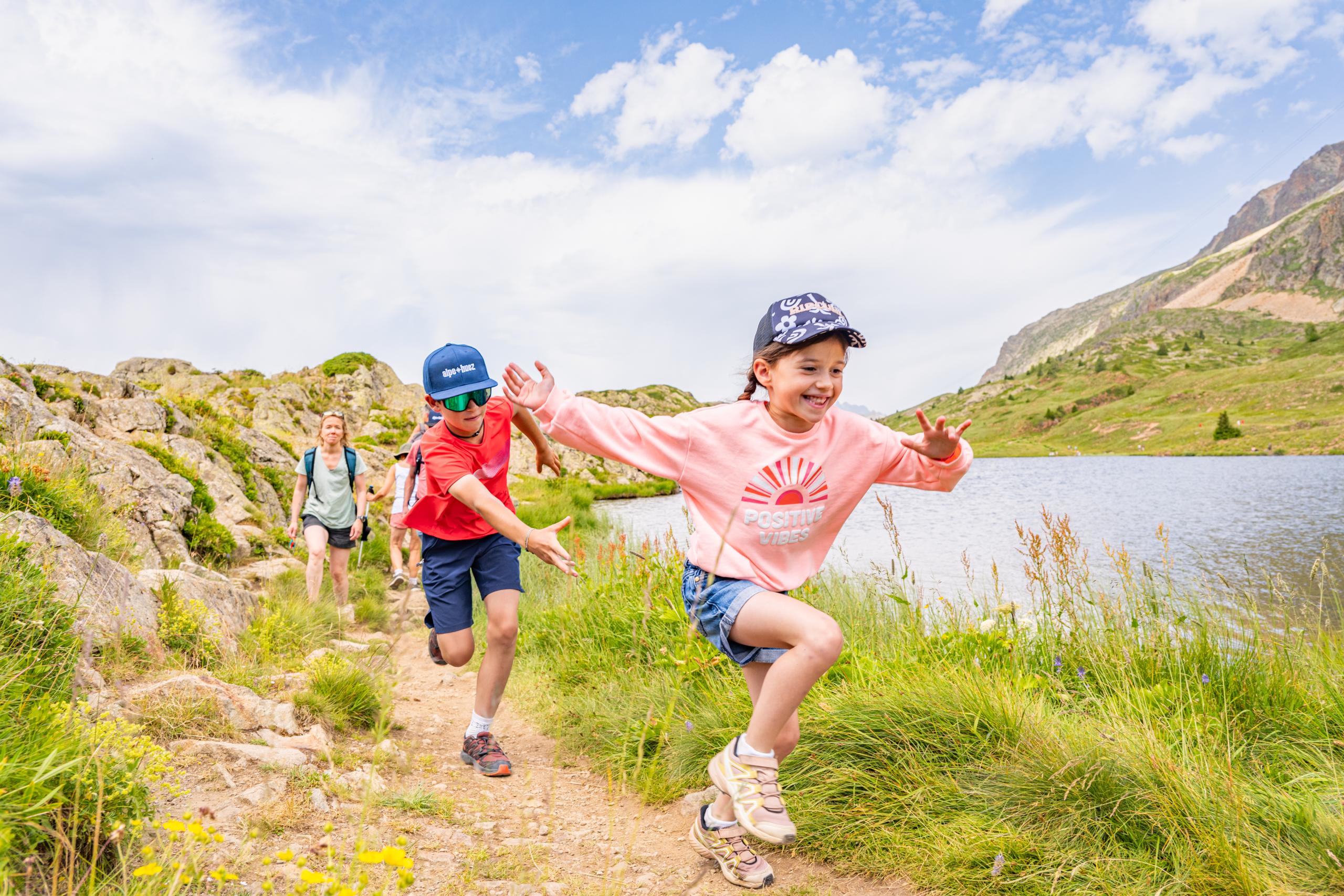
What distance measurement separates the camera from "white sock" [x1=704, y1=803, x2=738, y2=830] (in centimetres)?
293

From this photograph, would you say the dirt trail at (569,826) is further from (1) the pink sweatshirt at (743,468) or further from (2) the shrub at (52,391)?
(2) the shrub at (52,391)

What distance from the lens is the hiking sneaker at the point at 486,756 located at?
13.8ft

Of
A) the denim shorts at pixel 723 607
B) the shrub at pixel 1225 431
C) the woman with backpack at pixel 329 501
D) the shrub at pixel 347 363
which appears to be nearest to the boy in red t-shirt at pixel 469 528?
the denim shorts at pixel 723 607

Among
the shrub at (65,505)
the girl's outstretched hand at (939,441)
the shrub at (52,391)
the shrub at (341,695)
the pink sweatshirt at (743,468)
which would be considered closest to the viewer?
the pink sweatshirt at (743,468)

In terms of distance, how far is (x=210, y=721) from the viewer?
11.6 feet

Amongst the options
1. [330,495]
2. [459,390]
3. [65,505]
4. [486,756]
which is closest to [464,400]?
[459,390]

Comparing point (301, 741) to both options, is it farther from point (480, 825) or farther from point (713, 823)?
point (713, 823)

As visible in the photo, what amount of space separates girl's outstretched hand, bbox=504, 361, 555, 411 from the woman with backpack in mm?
5858

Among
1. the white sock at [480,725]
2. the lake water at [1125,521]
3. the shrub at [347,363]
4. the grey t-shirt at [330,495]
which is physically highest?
the shrub at [347,363]

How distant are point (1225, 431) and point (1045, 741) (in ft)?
244

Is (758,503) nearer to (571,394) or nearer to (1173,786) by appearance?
(571,394)

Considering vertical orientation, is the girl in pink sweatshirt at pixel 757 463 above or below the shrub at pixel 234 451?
below

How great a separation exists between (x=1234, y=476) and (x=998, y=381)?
143 m

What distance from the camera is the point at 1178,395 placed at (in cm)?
8994
